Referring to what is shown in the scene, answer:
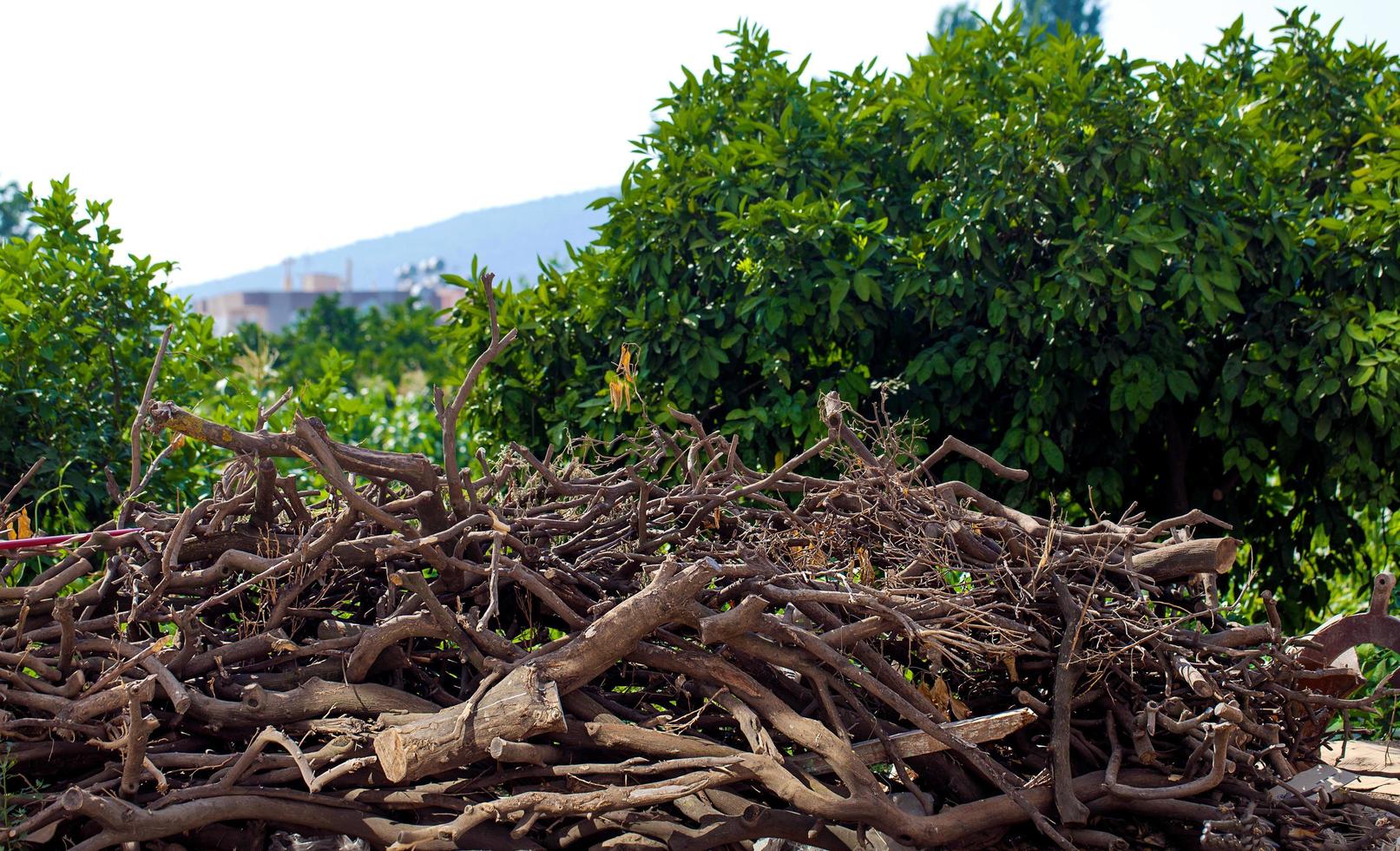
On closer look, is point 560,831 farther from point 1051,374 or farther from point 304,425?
point 1051,374

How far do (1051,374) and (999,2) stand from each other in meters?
1.83

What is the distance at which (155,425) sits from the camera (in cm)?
271

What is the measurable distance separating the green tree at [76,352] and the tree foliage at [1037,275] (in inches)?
63.9

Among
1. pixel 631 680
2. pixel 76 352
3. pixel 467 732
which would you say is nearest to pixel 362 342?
pixel 76 352

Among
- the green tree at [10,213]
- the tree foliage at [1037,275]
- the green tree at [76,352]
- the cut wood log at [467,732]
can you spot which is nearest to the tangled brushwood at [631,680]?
the cut wood log at [467,732]

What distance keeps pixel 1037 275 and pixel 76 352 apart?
4.55m

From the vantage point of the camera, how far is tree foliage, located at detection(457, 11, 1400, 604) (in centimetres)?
505

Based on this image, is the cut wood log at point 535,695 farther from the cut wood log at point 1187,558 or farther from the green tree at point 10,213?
the green tree at point 10,213

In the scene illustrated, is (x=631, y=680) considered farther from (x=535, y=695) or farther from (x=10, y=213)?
(x=10, y=213)

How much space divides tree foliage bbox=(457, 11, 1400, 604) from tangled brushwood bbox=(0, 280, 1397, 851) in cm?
182

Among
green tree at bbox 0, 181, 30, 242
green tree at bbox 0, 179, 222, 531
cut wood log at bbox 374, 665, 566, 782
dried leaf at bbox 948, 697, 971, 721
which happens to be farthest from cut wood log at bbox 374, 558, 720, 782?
green tree at bbox 0, 181, 30, 242

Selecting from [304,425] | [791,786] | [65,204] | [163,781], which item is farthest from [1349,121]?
[65,204]

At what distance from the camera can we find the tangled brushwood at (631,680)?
8.83 ft

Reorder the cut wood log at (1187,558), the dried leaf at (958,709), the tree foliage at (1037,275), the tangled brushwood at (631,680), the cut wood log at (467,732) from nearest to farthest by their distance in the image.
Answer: the cut wood log at (467,732) → the tangled brushwood at (631,680) → the dried leaf at (958,709) → the cut wood log at (1187,558) → the tree foliage at (1037,275)
